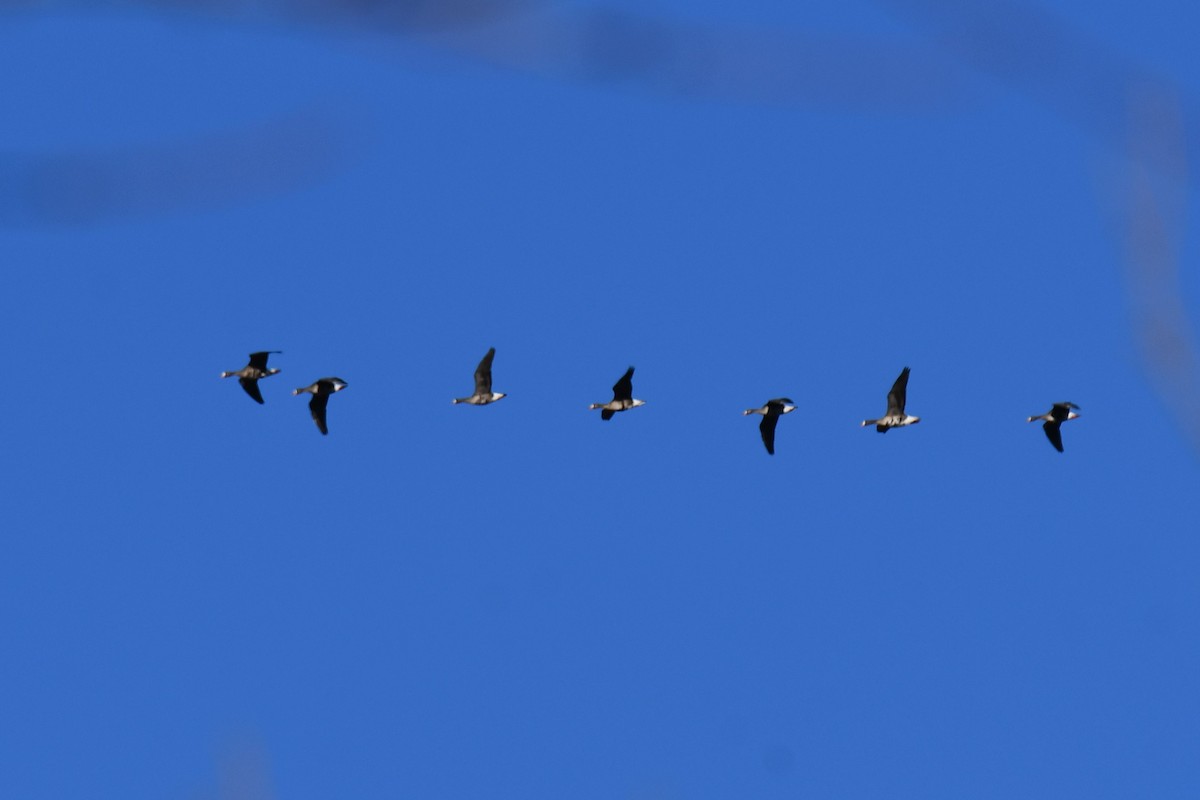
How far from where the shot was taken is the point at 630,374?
1863 inches

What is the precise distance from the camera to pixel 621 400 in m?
47.8

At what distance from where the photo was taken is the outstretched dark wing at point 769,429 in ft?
162

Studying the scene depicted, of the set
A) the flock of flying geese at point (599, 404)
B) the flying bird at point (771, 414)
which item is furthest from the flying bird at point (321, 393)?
the flying bird at point (771, 414)

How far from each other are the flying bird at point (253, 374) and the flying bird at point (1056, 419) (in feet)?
46.1

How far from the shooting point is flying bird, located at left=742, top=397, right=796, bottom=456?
160 ft

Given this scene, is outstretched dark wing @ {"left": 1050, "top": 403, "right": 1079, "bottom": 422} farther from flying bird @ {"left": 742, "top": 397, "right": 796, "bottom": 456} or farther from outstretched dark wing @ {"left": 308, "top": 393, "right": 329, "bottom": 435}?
outstretched dark wing @ {"left": 308, "top": 393, "right": 329, "bottom": 435}

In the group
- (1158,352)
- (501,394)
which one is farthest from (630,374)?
(1158,352)

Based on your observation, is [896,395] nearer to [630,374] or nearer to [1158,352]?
[630,374]

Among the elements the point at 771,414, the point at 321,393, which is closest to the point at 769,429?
the point at 771,414

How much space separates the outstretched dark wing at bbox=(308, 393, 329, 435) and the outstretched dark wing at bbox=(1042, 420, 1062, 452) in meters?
13.2

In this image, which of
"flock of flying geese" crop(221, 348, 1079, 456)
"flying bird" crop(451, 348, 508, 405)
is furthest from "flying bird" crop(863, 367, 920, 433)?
"flying bird" crop(451, 348, 508, 405)

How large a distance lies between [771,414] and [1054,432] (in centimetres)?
546

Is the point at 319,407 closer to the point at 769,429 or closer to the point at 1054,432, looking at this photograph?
the point at 769,429

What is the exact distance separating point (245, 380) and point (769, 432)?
33.0 ft
